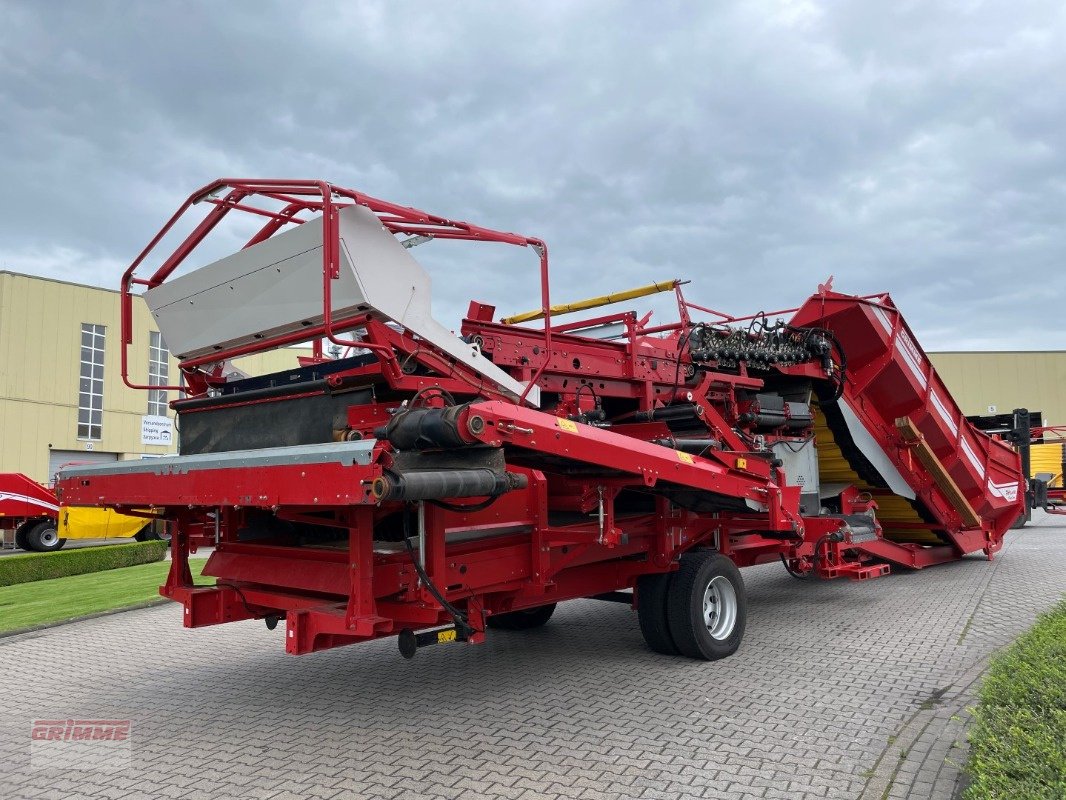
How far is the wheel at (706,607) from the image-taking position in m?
5.74

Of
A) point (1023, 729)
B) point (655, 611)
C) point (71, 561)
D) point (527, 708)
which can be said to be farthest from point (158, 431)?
point (1023, 729)

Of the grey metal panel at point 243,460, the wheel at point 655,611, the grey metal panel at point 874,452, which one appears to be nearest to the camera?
the grey metal panel at point 243,460

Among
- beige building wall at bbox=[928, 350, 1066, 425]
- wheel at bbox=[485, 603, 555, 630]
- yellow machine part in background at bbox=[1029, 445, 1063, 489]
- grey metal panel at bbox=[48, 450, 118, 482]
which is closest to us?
wheel at bbox=[485, 603, 555, 630]

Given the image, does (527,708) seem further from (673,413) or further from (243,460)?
(673,413)

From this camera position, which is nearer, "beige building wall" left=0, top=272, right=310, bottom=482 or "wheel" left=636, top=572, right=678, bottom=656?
"wheel" left=636, top=572, right=678, bottom=656

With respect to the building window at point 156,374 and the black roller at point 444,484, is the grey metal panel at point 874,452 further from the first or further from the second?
the building window at point 156,374

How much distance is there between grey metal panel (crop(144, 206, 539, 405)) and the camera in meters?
4.05

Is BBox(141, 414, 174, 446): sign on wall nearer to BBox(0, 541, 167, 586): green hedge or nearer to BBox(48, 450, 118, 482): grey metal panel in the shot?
BBox(48, 450, 118, 482): grey metal panel

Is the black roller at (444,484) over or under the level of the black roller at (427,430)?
under

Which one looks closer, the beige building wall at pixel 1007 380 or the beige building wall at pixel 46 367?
the beige building wall at pixel 46 367

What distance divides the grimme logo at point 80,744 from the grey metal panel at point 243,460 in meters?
1.47

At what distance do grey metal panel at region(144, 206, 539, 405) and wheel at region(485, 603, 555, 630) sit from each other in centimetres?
259

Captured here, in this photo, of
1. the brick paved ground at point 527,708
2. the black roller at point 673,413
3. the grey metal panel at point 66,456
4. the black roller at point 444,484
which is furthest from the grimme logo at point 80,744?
the grey metal panel at point 66,456

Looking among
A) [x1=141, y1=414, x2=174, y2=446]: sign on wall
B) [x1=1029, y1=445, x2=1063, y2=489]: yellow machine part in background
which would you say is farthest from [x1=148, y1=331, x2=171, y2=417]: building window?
[x1=1029, y1=445, x2=1063, y2=489]: yellow machine part in background
